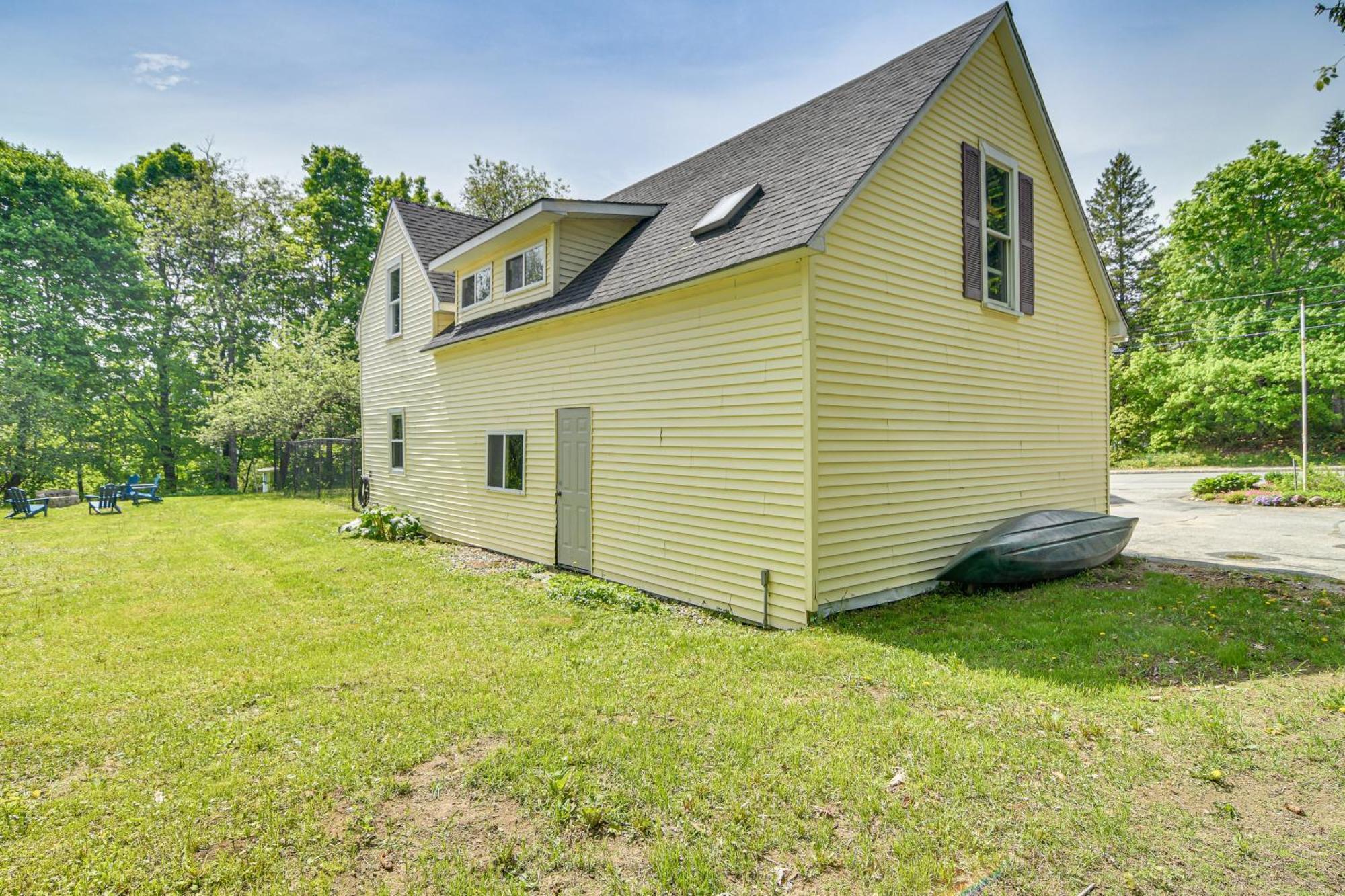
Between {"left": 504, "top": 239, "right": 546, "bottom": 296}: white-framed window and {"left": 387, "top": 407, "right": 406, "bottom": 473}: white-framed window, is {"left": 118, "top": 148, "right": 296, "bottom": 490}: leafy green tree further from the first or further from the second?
{"left": 504, "top": 239, "right": 546, "bottom": 296}: white-framed window

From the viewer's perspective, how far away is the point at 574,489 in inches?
348

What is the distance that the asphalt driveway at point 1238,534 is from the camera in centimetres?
873

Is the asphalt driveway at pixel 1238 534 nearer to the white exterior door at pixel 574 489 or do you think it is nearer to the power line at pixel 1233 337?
the white exterior door at pixel 574 489

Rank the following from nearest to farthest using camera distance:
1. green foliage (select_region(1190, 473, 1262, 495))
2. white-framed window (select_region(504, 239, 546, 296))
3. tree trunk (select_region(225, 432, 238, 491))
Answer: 1. white-framed window (select_region(504, 239, 546, 296))
2. green foliage (select_region(1190, 473, 1262, 495))
3. tree trunk (select_region(225, 432, 238, 491))

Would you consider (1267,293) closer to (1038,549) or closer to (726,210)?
A: (1038,549)

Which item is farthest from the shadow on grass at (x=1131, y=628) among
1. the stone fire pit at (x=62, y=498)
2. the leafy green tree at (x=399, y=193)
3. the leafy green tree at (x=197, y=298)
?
the leafy green tree at (x=399, y=193)

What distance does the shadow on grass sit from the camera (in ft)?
15.4

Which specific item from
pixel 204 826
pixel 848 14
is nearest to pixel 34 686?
pixel 204 826

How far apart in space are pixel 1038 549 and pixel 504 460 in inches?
311

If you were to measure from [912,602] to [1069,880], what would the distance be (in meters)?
4.41

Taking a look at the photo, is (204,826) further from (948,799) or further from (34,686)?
(948,799)

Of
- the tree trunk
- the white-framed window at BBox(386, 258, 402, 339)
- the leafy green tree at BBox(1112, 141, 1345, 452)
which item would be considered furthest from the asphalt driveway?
the tree trunk

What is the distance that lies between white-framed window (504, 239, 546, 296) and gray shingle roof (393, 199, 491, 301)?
2491 millimetres

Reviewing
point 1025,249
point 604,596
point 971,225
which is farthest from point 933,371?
point 604,596
